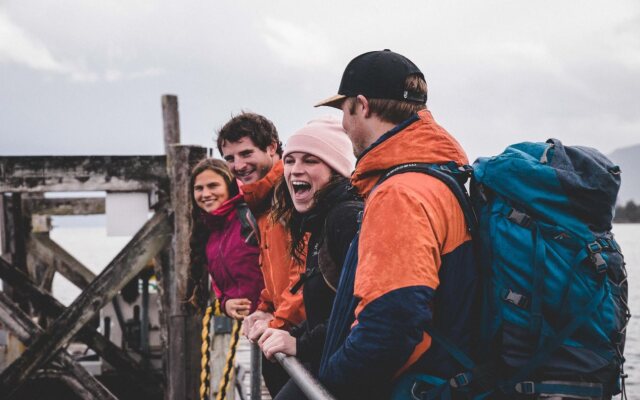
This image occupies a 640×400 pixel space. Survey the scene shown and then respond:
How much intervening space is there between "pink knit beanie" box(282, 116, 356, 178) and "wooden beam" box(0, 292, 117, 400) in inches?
131

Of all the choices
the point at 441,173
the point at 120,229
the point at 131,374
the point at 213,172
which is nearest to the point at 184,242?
the point at 120,229

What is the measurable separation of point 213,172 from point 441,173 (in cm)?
247

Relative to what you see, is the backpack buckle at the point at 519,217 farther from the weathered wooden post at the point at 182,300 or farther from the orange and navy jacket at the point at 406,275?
the weathered wooden post at the point at 182,300

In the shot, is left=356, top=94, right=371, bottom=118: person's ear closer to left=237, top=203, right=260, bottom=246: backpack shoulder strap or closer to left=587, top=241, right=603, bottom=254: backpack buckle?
left=587, top=241, right=603, bottom=254: backpack buckle

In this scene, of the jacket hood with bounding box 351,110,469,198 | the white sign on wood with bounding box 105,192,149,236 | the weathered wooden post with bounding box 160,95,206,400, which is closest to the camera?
the jacket hood with bounding box 351,110,469,198

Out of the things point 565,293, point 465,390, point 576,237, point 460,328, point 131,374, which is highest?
point 576,237

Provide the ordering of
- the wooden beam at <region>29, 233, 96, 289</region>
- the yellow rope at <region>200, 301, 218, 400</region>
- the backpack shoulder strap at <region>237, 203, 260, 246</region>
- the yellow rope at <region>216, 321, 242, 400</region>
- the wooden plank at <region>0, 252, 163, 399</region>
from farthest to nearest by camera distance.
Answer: the wooden beam at <region>29, 233, 96, 289</region>, the wooden plank at <region>0, 252, 163, 399</region>, the yellow rope at <region>200, 301, 218, 400</region>, the yellow rope at <region>216, 321, 242, 400</region>, the backpack shoulder strap at <region>237, 203, 260, 246</region>

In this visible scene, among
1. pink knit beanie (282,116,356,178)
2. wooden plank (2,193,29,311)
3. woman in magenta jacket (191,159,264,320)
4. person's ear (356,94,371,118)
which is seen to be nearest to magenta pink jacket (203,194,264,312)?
woman in magenta jacket (191,159,264,320)

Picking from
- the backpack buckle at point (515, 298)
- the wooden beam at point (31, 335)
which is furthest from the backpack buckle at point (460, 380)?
the wooden beam at point (31, 335)

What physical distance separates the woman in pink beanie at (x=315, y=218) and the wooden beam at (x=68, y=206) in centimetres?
875

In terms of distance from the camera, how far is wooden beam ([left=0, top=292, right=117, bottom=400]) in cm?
511

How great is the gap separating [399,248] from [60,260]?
8.99 meters

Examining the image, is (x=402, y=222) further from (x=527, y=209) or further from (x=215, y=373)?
(x=215, y=373)

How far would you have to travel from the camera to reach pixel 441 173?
1.85 m
